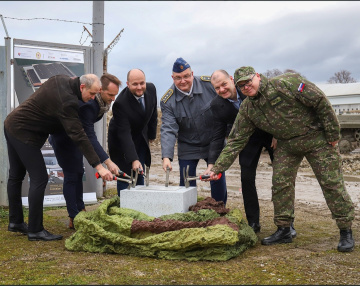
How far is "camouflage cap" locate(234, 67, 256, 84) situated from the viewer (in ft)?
12.6

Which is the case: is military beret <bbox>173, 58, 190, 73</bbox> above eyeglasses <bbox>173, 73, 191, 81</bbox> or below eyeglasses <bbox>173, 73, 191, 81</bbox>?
above

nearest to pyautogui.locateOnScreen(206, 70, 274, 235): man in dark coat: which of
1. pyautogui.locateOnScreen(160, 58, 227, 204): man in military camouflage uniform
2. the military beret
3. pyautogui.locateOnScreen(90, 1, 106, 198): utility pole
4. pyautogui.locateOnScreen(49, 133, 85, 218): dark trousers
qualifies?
pyautogui.locateOnScreen(160, 58, 227, 204): man in military camouflage uniform

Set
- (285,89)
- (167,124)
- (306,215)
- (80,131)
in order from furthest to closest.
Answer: (306,215), (167,124), (80,131), (285,89)

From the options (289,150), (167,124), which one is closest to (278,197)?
(289,150)

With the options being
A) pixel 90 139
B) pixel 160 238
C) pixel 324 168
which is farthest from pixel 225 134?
pixel 160 238

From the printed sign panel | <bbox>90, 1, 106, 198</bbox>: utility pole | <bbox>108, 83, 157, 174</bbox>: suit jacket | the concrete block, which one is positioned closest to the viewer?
the concrete block

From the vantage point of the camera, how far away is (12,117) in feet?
14.1

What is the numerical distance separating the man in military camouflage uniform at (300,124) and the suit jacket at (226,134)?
28 cm

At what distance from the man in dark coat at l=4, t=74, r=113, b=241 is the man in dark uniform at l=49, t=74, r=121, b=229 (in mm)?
243

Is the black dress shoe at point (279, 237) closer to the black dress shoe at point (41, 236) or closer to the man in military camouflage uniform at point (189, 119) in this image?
the man in military camouflage uniform at point (189, 119)

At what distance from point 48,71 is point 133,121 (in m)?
2.12

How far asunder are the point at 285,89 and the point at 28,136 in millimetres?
2274

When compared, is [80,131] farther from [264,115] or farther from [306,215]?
[306,215]

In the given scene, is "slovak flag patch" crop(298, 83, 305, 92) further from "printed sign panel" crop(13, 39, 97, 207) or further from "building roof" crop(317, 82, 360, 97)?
"building roof" crop(317, 82, 360, 97)
